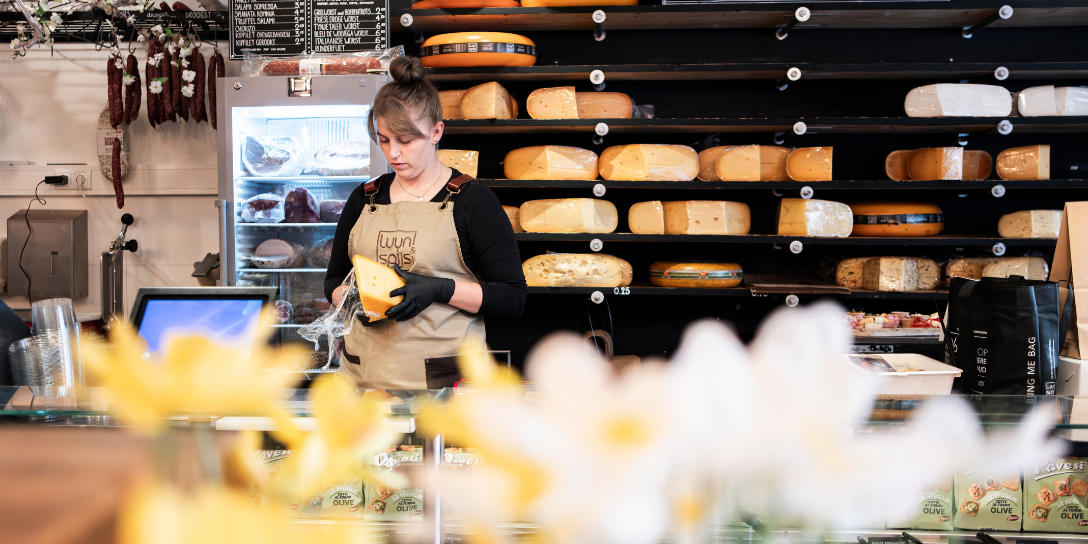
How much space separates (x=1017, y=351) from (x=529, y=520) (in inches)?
68.1

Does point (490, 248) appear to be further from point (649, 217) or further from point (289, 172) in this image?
point (289, 172)

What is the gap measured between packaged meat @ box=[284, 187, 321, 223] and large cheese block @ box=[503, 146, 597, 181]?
3.37 ft

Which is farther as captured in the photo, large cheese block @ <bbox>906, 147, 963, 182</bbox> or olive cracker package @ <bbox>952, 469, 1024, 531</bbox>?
large cheese block @ <bbox>906, 147, 963, 182</bbox>

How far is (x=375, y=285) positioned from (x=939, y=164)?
276cm

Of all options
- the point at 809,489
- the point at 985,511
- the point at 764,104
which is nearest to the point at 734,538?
the point at 809,489

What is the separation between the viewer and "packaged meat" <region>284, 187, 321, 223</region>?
10.00 feet

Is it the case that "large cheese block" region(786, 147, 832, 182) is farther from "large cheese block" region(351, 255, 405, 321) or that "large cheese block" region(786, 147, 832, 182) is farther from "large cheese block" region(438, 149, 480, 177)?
"large cheese block" region(351, 255, 405, 321)

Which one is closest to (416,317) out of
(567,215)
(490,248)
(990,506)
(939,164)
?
(490,248)

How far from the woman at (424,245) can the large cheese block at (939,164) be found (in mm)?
2301

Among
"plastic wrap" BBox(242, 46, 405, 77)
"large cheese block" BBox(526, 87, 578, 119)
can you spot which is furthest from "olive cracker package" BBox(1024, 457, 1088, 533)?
"plastic wrap" BBox(242, 46, 405, 77)

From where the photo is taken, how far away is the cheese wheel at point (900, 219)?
298cm

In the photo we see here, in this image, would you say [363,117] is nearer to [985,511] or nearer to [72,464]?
[72,464]

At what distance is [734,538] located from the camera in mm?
441

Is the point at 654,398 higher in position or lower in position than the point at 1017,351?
higher
